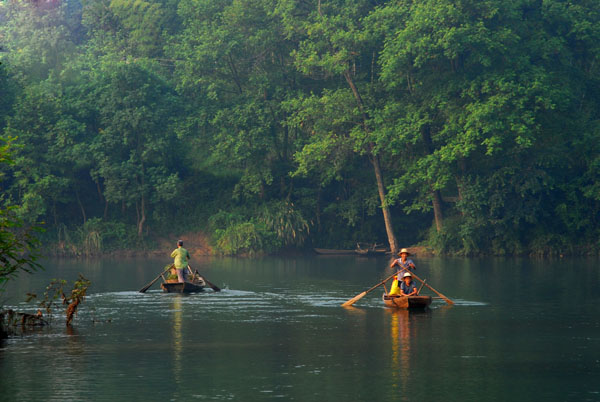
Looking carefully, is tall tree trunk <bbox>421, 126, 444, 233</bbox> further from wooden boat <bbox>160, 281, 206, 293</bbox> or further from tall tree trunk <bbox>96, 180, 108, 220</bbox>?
wooden boat <bbox>160, 281, 206, 293</bbox>

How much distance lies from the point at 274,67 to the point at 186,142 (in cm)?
864

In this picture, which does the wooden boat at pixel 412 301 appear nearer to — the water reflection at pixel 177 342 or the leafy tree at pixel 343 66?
the water reflection at pixel 177 342

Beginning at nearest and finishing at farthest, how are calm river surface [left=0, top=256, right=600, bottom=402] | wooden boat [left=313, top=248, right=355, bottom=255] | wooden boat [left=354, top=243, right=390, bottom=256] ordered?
calm river surface [left=0, top=256, right=600, bottom=402] < wooden boat [left=354, top=243, right=390, bottom=256] < wooden boat [left=313, top=248, right=355, bottom=255]

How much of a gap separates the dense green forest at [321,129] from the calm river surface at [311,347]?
22.6 metres

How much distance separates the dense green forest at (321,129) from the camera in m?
63.3

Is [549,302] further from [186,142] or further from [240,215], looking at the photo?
[186,142]

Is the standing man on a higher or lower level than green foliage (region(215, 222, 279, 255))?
lower

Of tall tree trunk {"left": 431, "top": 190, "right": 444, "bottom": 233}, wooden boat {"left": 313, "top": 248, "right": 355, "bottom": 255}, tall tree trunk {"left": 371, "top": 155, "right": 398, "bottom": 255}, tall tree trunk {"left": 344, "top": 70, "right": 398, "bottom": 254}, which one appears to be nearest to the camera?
tall tree trunk {"left": 431, "top": 190, "right": 444, "bottom": 233}

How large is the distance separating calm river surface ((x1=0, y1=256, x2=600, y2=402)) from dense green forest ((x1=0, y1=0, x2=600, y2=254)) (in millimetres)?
22649

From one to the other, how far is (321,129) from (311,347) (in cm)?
4618

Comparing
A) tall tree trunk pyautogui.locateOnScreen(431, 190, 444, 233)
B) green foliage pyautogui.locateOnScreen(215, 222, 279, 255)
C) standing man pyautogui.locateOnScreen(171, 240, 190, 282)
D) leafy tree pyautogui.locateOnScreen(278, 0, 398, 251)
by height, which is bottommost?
standing man pyautogui.locateOnScreen(171, 240, 190, 282)

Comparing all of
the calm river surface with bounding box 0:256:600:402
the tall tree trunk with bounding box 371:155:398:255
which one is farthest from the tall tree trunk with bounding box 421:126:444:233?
the calm river surface with bounding box 0:256:600:402

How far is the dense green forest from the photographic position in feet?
208

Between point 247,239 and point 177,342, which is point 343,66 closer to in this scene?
point 247,239
